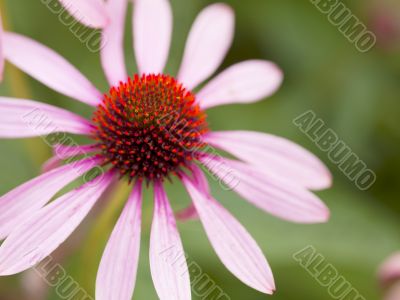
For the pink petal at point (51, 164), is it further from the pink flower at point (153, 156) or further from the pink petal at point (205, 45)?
the pink petal at point (205, 45)

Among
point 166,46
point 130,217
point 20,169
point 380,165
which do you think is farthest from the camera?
point 380,165

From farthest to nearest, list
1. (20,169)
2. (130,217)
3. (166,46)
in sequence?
(20,169)
(166,46)
(130,217)

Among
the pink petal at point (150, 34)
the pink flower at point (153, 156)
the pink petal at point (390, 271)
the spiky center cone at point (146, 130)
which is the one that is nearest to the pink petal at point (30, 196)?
the pink flower at point (153, 156)

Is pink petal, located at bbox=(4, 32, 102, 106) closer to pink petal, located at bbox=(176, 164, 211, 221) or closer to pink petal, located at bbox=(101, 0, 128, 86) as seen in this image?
pink petal, located at bbox=(101, 0, 128, 86)

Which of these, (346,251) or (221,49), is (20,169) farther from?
(346,251)

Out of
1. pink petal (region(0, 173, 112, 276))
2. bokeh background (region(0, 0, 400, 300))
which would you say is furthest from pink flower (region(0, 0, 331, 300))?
bokeh background (region(0, 0, 400, 300))

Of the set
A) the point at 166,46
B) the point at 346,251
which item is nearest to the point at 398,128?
the point at 346,251
